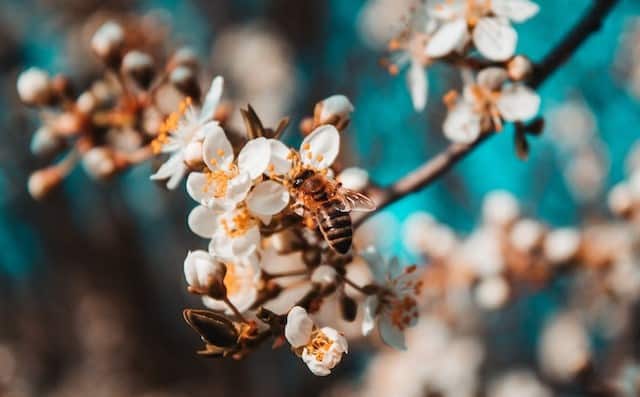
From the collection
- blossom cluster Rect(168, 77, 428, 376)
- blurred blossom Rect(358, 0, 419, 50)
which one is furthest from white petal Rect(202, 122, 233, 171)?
blurred blossom Rect(358, 0, 419, 50)

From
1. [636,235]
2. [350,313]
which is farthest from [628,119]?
[350,313]

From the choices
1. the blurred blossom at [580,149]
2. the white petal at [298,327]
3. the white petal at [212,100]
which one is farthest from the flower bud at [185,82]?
the blurred blossom at [580,149]

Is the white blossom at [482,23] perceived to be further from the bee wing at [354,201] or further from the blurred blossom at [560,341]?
the blurred blossom at [560,341]

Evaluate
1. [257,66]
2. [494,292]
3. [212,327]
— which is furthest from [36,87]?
[257,66]

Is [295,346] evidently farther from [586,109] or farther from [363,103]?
[363,103]

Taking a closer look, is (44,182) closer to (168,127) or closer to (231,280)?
(168,127)
